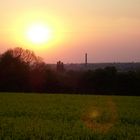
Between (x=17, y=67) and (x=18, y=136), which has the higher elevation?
(x=17, y=67)

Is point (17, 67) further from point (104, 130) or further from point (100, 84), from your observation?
point (104, 130)

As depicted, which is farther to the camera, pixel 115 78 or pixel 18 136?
pixel 115 78

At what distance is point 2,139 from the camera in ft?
44.2

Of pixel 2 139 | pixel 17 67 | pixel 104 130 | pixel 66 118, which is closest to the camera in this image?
pixel 2 139

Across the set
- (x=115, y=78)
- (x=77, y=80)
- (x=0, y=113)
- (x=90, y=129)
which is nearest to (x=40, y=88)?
(x=77, y=80)

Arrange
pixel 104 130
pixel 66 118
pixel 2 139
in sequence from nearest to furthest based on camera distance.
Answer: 1. pixel 2 139
2. pixel 104 130
3. pixel 66 118

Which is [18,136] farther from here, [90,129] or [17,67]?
[17,67]

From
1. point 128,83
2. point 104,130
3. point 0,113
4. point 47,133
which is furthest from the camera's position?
point 128,83

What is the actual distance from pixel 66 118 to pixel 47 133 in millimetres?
6148

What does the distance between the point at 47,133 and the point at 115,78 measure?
60.5 m

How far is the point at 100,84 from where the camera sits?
74.8m

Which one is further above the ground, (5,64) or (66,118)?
(5,64)

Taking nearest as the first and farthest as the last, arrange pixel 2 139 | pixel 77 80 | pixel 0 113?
pixel 2 139 → pixel 0 113 → pixel 77 80

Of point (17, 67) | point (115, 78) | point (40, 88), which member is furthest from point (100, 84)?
point (17, 67)
